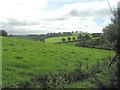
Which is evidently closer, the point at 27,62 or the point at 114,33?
the point at 114,33

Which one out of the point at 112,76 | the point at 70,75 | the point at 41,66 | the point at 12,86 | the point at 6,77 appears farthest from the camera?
the point at 41,66

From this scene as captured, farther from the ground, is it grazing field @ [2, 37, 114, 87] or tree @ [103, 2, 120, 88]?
tree @ [103, 2, 120, 88]

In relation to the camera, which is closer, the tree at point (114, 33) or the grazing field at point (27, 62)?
the grazing field at point (27, 62)

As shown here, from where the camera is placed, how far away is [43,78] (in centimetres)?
2764

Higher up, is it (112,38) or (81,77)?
(112,38)

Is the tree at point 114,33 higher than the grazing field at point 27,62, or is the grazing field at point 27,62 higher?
the tree at point 114,33

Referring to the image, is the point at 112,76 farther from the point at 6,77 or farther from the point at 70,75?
the point at 6,77

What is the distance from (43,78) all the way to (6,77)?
3.53 meters

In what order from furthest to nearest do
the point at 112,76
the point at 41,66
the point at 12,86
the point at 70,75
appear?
the point at 41,66 → the point at 70,75 → the point at 112,76 → the point at 12,86

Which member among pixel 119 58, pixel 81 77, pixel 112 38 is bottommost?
pixel 81 77

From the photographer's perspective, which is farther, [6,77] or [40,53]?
[40,53]

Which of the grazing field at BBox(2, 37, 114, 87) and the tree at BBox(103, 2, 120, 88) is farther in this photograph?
the tree at BBox(103, 2, 120, 88)

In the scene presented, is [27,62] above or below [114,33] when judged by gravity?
below

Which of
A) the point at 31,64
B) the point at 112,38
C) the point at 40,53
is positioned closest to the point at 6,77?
the point at 31,64
